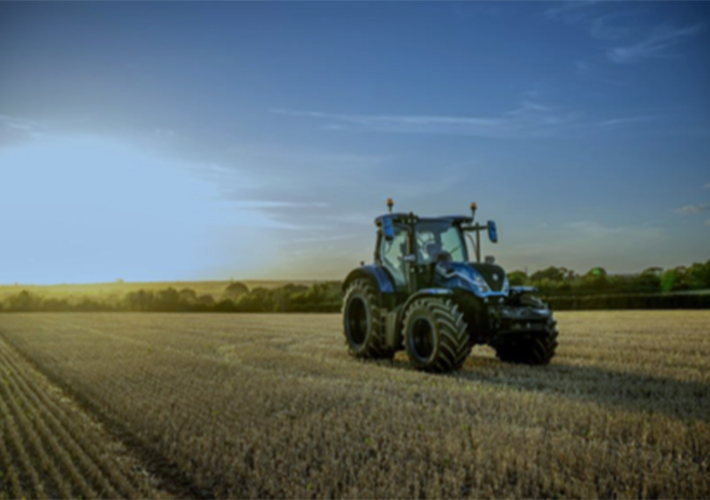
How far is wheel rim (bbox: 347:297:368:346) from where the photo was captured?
47.1ft

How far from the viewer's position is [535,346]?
479 inches

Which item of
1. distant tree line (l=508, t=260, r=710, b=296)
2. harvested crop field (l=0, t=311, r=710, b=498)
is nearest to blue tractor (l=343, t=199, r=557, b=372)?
harvested crop field (l=0, t=311, r=710, b=498)

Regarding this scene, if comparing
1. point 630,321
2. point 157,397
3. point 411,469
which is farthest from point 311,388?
point 630,321

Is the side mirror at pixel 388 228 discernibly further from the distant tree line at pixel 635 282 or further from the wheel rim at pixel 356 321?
the distant tree line at pixel 635 282

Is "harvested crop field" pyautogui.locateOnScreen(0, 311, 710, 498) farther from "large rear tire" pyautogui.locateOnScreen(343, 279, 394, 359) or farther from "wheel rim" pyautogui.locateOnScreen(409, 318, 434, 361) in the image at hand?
"wheel rim" pyautogui.locateOnScreen(409, 318, 434, 361)

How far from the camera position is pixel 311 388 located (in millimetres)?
9750

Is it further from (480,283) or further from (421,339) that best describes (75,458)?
(480,283)

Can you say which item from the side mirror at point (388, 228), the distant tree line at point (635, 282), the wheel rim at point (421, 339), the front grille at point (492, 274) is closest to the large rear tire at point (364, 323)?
the wheel rim at point (421, 339)

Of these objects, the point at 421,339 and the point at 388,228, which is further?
the point at 388,228

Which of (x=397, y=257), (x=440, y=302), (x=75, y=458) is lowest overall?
(x=75, y=458)

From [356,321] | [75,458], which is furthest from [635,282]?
[75,458]

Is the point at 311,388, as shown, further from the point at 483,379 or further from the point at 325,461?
the point at 325,461

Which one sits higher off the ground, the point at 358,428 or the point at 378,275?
the point at 378,275

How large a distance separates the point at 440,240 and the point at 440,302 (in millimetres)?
2126
